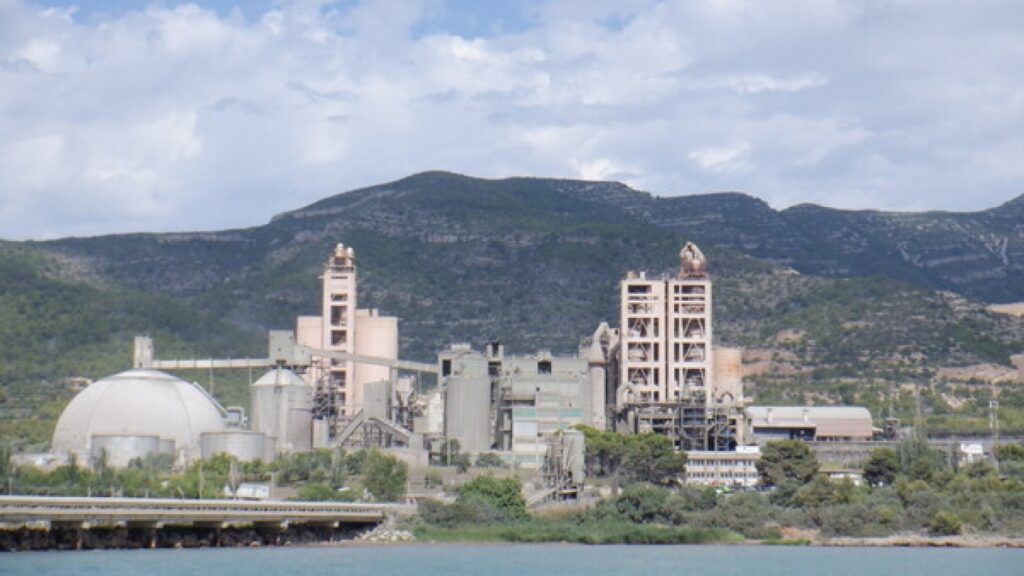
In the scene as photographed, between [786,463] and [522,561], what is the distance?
4116cm

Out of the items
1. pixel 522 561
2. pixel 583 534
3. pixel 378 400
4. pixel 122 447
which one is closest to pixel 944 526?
pixel 583 534

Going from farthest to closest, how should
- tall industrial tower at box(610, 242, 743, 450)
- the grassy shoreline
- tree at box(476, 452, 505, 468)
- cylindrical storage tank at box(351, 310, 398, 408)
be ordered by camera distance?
1. cylindrical storage tank at box(351, 310, 398, 408)
2. tall industrial tower at box(610, 242, 743, 450)
3. tree at box(476, 452, 505, 468)
4. the grassy shoreline

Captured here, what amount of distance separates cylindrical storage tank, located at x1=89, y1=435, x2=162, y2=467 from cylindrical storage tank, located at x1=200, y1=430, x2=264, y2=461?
3.42m

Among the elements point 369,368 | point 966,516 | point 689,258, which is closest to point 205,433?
point 369,368

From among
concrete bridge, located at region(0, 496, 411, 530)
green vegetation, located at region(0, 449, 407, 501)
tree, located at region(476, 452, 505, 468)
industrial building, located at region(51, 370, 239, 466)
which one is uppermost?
industrial building, located at region(51, 370, 239, 466)

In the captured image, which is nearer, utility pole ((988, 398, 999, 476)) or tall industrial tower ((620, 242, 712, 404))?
utility pole ((988, 398, 999, 476))

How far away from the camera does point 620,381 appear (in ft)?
492

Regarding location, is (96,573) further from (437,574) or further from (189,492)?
(189,492)

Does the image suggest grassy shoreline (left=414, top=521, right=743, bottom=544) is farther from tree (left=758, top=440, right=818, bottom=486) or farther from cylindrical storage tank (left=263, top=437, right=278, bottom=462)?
cylindrical storage tank (left=263, top=437, right=278, bottom=462)

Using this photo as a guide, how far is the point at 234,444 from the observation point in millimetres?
133750

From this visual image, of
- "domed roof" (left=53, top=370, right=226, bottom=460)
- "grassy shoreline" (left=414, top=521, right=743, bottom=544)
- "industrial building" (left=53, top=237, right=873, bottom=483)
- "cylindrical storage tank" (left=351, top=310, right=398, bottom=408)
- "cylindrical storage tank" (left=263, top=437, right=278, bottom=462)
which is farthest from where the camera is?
"cylindrical storage tank" (left=351, top=310, right=398, bottom=408)

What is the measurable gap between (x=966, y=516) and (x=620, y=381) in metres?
42.2

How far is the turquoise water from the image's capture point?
8262cm

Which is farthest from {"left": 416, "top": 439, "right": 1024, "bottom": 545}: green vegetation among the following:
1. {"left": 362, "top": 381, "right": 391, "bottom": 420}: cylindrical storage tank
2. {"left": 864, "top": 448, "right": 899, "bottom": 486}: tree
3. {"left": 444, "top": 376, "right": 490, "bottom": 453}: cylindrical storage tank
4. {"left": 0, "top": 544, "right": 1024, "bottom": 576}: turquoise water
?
{"left": 362, "top": 381, "right": 391, "bottom": 420}: cylindrical storage tank
